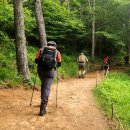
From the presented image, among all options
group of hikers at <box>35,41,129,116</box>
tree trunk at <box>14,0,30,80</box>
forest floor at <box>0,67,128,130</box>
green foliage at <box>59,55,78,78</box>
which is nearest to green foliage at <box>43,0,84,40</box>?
green foliage at <box>59,55,78,78</box>

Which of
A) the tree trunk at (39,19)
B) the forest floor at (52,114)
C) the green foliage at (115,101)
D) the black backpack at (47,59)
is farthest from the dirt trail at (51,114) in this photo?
the tree trunk at (39,19)

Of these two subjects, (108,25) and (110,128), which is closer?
(110,128)

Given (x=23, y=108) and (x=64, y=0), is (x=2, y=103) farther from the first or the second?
(x=64, y=0)

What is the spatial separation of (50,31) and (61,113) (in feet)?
64.8

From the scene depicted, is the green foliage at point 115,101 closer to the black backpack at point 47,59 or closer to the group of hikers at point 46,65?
the group of hikers at point 46,65

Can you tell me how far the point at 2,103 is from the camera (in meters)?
10.4

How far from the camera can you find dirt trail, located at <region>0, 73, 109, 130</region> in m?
8.23

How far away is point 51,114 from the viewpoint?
9.25 m

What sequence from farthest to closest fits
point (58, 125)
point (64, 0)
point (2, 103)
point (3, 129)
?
point (64, 0)
point (2, 103)
point (58, 125)
point (3, 129)

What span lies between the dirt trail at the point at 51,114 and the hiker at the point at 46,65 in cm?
48

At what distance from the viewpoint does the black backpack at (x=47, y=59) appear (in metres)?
9.04

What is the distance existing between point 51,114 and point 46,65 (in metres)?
1.40

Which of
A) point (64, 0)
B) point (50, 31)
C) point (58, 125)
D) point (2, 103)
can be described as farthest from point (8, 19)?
point (64, 0)

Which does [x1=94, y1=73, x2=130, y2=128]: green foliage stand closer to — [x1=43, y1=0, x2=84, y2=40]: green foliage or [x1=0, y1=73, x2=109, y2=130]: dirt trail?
[x1=0, y1=73, x2=109, y2=130]: dirt trail
